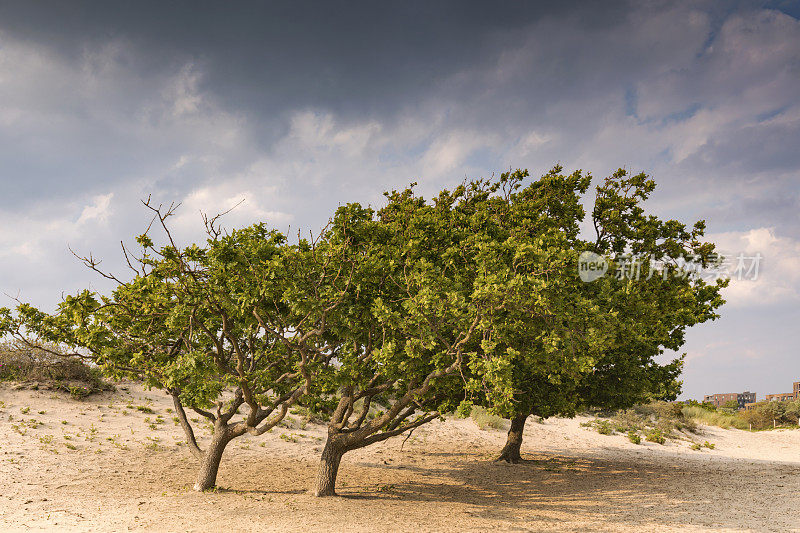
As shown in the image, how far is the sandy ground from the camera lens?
12016 mm

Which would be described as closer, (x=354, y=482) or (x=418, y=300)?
(x=418, y=300)

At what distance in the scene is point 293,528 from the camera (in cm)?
1083

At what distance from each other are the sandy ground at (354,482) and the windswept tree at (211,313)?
9.48 ft

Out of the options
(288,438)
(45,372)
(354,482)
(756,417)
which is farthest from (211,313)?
(756,417)

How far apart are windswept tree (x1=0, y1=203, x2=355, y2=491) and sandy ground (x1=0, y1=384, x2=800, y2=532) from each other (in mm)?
2890

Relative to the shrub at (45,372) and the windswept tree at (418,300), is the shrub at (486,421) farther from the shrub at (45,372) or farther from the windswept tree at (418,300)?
the shrub at (45,372)

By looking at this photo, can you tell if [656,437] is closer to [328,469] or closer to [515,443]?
[515,443]

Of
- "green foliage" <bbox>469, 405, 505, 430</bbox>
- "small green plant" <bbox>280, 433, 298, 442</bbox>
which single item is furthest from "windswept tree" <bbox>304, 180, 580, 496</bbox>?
"green foliage" <bbox>469, 405, 505, 430</bbox>

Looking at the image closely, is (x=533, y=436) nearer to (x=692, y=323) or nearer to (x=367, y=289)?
(x=692, y=323)

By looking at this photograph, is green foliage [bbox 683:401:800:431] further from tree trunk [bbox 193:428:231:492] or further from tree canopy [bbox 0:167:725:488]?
tree trunk [bbox 193:428:231:492]

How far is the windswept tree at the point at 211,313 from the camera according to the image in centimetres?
1133

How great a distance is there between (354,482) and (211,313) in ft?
27.3

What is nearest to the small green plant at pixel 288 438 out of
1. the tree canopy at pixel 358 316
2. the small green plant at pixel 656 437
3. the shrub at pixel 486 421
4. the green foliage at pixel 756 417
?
the tree canopy at pixel 358 316

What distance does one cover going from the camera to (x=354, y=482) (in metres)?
17.2
